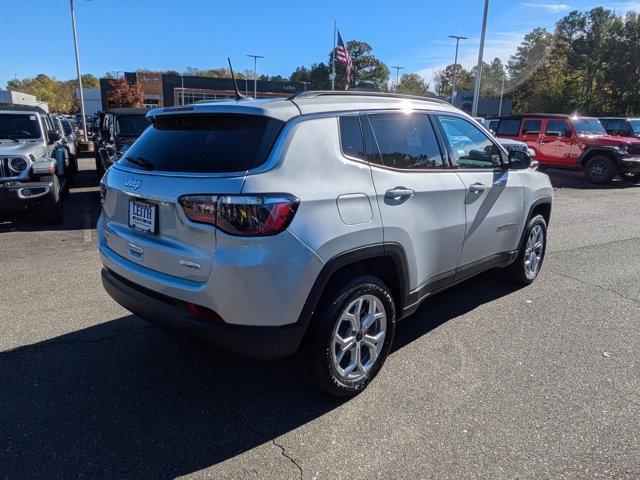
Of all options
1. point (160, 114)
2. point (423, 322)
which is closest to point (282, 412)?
point (423, 322)

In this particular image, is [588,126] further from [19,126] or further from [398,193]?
[19,126]

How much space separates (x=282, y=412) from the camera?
9.58ft

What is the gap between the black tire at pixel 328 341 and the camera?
2.77 m

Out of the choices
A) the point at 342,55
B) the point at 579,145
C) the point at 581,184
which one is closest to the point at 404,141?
the point at 579,145

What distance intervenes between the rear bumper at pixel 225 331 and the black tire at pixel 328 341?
136mm

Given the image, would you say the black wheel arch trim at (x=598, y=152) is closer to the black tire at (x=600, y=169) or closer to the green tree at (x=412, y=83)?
the black tire at (x=600, y=169)

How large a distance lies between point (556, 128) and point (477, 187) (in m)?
13.7

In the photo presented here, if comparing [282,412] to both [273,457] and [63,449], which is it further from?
[63,449]

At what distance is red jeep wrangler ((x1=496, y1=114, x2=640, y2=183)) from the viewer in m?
14.6

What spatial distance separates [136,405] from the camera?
292cm

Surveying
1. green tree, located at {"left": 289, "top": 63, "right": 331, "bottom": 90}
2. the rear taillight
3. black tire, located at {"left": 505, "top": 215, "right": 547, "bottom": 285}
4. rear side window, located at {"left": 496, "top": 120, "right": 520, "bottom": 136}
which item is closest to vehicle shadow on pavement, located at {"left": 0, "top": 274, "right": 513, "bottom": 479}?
the rear taillight

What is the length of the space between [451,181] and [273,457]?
7.62 ft

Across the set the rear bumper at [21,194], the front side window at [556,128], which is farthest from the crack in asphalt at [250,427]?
the front side window at [556,128]

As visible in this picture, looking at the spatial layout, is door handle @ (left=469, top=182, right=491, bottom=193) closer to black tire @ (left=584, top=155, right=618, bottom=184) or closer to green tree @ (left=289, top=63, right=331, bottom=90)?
black tire @ (left=584, top=155, right=618, bottom=184)
